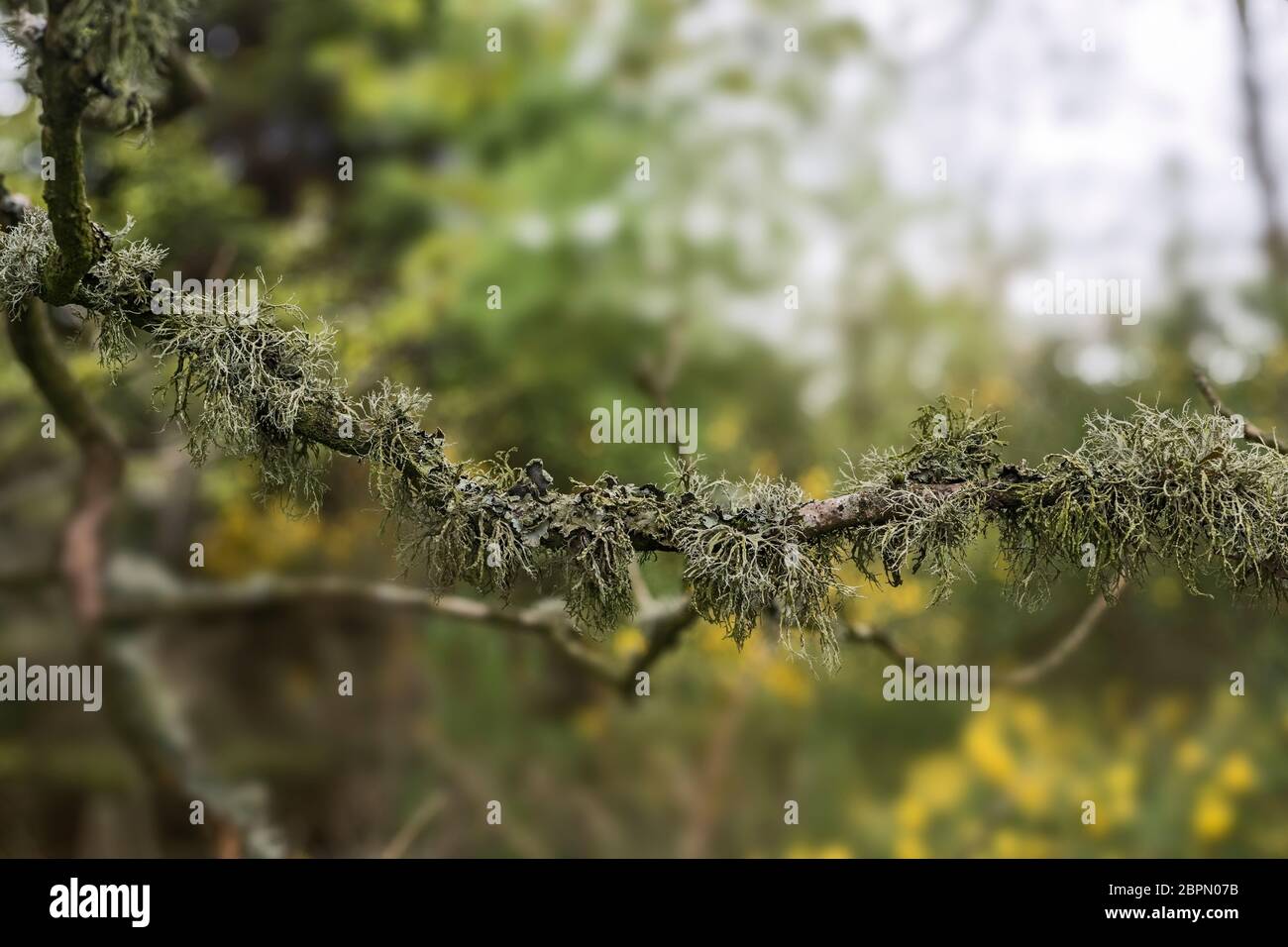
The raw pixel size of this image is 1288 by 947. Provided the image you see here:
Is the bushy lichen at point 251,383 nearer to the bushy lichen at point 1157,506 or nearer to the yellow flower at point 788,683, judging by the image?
the bushy lichen at point 1157,506

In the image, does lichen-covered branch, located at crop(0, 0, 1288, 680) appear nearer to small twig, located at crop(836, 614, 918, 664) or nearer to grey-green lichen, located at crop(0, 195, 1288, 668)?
grey-green lichen, located at crop(0, 195, 1288, 668)

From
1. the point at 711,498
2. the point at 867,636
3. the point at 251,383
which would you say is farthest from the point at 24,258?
the point at 867,636

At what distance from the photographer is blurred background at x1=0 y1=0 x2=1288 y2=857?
3605mm

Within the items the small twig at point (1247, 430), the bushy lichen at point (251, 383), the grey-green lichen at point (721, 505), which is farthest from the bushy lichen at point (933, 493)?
the bushy lichen at point (251, 383)

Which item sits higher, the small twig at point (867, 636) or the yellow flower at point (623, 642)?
the yellow flower at point (623, 642)

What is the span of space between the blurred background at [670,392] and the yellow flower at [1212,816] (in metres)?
0.01

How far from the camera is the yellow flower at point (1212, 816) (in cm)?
351

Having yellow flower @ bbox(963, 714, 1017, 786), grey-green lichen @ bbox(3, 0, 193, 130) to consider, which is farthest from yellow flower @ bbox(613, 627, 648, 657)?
grey-green lichen @ bbox(3, 0, 193, 130)

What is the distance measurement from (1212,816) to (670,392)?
7.86 ft

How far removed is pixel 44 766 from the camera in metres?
4.77

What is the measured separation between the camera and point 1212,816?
3502 millimetres
